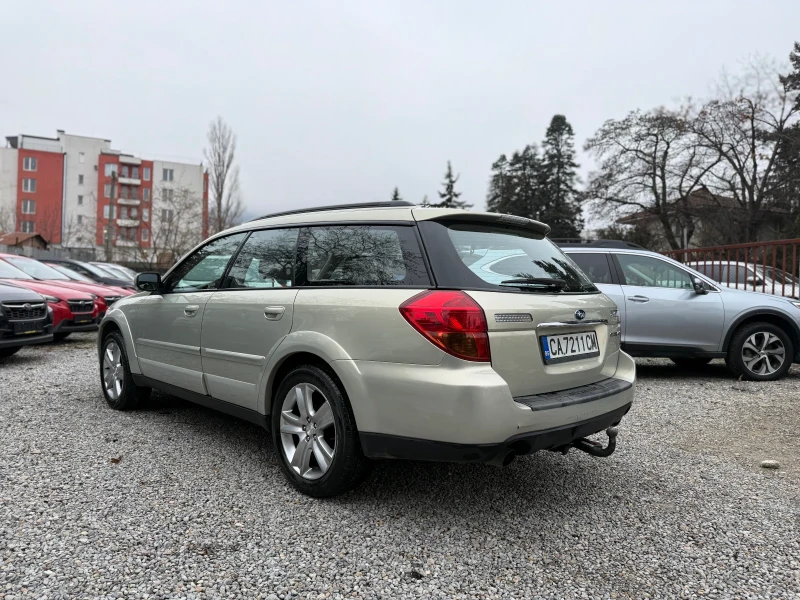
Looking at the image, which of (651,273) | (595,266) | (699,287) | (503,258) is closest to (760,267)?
(699,287)

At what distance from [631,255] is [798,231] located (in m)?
25.8

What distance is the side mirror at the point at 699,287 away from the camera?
21.9 ft

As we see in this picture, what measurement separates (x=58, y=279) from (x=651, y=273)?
1093cm

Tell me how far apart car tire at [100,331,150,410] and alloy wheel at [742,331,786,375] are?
6.74m

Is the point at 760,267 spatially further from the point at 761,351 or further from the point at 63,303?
the point at 63,303

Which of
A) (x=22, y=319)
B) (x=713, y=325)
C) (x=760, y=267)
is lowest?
(x=22, y=319)

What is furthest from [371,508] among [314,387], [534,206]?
[534,206]

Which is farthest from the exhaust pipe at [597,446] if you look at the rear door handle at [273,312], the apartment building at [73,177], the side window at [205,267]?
the apartment building at [73,177]

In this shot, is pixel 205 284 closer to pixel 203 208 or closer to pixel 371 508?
pixel 371 508

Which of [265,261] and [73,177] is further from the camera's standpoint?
[73,177]

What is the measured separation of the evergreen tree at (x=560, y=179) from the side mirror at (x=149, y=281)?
160 feet

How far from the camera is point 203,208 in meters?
34.0

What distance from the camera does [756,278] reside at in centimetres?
809

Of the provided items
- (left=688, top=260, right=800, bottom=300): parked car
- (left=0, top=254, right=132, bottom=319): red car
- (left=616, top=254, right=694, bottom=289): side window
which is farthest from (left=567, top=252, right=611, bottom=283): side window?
(left=0, top=254, right=132, bottom=319): red car
